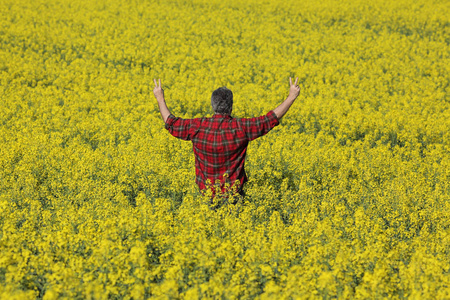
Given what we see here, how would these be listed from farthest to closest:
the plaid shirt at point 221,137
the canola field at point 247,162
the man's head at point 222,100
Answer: the plaid shirt at point 221,137 < the man's head at point 222,100 < the canola field at point 247,162

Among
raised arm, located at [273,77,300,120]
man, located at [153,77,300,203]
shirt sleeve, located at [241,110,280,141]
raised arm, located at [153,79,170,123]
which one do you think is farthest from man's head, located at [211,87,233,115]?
raised arm, located at [153,79,170,123]

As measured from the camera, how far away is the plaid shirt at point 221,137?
14.2 feet

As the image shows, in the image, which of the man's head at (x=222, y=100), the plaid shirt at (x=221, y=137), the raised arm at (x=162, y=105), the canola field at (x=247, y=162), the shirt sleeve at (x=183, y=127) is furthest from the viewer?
the raised arm at (x=162, y=105)

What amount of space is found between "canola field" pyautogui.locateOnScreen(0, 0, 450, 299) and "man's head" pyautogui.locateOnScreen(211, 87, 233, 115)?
1275 millimetres

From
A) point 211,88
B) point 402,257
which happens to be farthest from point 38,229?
point 211,88

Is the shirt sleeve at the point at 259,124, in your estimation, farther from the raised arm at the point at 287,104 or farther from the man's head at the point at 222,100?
the man's head at the point at 222,100

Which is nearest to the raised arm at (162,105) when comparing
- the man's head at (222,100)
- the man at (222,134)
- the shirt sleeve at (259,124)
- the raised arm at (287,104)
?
the man at (222,134)

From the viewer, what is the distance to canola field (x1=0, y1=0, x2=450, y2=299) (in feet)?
13.4

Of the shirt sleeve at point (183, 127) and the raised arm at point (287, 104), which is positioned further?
the shirt sleeve at point (183, 127)

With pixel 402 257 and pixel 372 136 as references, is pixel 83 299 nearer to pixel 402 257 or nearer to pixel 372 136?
pixel 402 257

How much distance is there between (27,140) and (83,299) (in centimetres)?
614

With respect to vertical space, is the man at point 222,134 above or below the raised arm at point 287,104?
below

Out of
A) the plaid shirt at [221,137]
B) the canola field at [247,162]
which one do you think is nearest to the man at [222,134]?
the plaid shirt at [221,137]

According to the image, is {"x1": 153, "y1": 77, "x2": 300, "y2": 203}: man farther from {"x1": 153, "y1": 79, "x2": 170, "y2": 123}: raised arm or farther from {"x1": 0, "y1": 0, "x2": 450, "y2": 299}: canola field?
{"x1": 0, "y1": 0, "x2": 450, "y2": 299}: canola field
